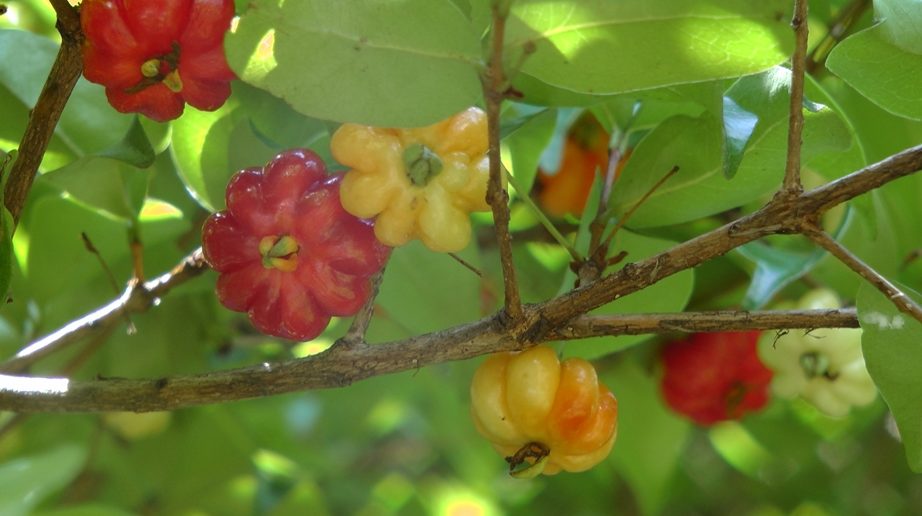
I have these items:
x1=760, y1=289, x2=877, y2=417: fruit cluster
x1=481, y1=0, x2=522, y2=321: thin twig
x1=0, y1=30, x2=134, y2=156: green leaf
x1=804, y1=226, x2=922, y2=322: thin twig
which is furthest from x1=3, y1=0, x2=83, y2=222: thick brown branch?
x1=760, y1=289, x2=877, y2=417: fruit cluster

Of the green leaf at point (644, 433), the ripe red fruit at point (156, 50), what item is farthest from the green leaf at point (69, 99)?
the green leaf at point (644, 433)

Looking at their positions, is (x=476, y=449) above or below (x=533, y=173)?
below

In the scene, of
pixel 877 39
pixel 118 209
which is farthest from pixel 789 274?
pixel 118 209

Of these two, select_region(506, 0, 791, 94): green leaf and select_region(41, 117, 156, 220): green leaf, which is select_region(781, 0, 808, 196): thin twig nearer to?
select_region(506, 0, 791, 94): green leaf

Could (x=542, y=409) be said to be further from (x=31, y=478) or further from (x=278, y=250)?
(x=31, y=478)

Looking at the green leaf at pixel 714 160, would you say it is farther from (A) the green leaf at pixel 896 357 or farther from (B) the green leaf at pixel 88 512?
(B) the green leaf at pixel 88 512

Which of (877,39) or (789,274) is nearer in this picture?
(877,39)

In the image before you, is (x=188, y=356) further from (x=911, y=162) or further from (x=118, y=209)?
(x=911, y=162)
